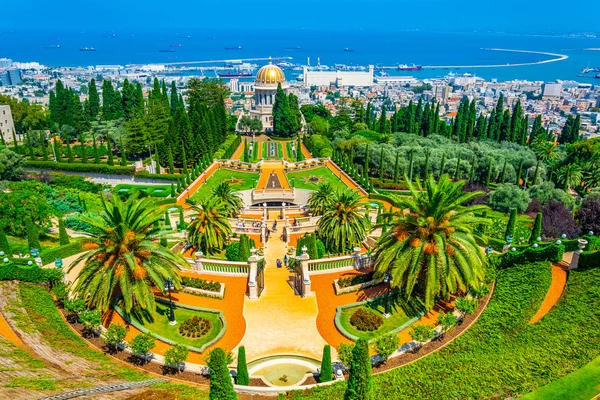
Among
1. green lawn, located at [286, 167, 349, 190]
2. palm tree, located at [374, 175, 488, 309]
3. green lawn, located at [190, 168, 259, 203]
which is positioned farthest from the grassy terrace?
green lawn, located at [190, 168, 259, 203]

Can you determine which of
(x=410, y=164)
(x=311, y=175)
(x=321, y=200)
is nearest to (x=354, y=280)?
(x=321, y=200)

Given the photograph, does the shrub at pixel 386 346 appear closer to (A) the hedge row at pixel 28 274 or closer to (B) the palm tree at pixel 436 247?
(B) the palm tree at pixel 436 247

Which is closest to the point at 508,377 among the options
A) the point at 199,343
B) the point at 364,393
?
the point at 364,393

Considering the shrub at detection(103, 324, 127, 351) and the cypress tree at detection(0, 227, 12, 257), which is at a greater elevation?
the cypress tree at detection(0, 227, 12, 257)

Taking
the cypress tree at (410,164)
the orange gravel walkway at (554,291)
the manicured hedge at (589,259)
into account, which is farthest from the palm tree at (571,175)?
the manicured hedge at (589,259)

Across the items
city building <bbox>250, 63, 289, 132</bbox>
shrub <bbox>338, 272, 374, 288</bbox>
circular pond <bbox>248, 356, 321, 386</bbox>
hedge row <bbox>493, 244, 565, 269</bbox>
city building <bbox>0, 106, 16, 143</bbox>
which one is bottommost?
circular pond <bbox>248, 356, 321, 386</bbox>

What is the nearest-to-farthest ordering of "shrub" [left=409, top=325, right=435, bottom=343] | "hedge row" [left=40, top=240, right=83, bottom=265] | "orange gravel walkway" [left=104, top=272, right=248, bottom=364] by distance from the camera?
1. "shrub" [left=409, top=325, right=435, bottom=343]
2. "orange gravel walkway" [left=104, top=272, right=248, bottom=364]
3. "hedge row" [left=40, top=240, right=83, bottom=265]

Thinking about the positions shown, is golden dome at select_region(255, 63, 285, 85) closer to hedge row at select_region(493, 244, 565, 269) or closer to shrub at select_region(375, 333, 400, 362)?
hedge row at select_region(493, 244, 565, 269)
